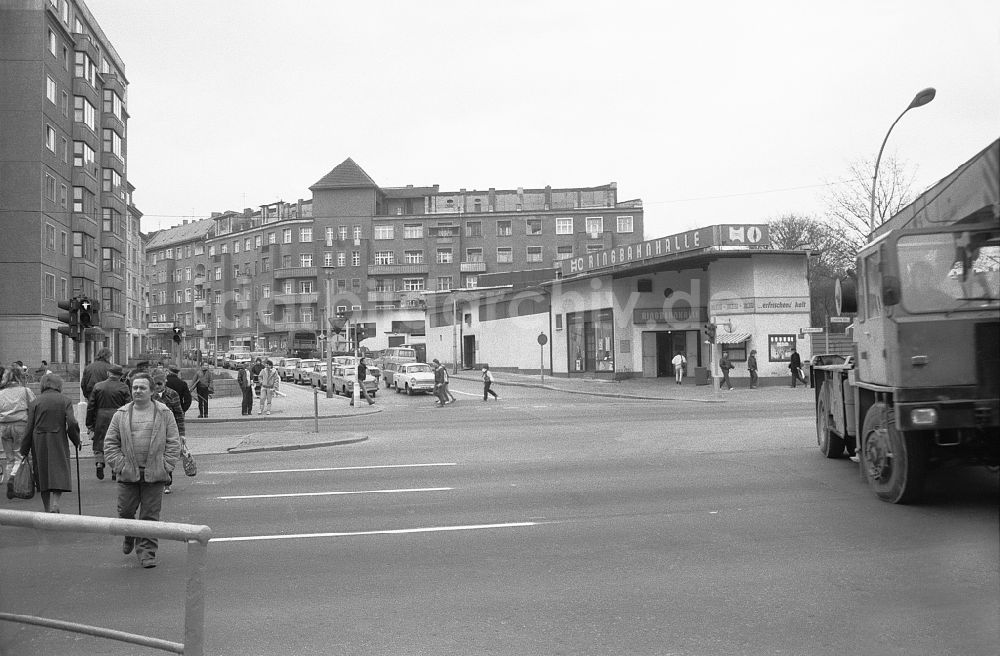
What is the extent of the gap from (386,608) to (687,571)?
2.35 meters

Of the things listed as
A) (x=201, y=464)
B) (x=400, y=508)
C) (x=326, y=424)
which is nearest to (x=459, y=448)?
(x=201, y=464)

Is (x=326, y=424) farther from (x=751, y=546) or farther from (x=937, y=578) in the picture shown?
(x=937, y=578)

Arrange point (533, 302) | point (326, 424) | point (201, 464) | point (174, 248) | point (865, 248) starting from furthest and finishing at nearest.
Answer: point (174, 248)
point (533, 302)
point (326, 424)
point (201, 464)
point (865, 248)

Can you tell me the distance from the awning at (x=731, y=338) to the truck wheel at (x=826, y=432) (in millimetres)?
25174

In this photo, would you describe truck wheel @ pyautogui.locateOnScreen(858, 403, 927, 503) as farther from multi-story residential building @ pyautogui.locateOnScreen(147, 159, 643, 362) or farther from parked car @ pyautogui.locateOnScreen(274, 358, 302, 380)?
multi-story residential building @ pyautogui.locateOnScreen(147, 159, 643, 362)

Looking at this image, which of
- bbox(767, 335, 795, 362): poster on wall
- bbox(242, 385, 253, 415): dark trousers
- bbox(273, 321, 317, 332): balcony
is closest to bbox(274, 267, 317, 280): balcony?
bbox(273, 321, 317, 332): balcony

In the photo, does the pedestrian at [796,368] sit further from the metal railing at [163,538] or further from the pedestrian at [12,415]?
the metal railing at [163,538]

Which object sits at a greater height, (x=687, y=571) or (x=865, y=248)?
(x=865, y=248)

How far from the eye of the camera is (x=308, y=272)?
299 feet

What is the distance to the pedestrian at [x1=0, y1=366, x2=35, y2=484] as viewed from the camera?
10992 mm

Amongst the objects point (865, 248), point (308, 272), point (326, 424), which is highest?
point (308, 272)

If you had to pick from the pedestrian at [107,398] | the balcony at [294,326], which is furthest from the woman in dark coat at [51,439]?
the balcony at [294,326]

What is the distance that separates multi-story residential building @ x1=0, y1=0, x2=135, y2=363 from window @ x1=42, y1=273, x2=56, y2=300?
64 millimetres

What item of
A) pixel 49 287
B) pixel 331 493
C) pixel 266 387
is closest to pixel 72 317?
pixel 266 387
